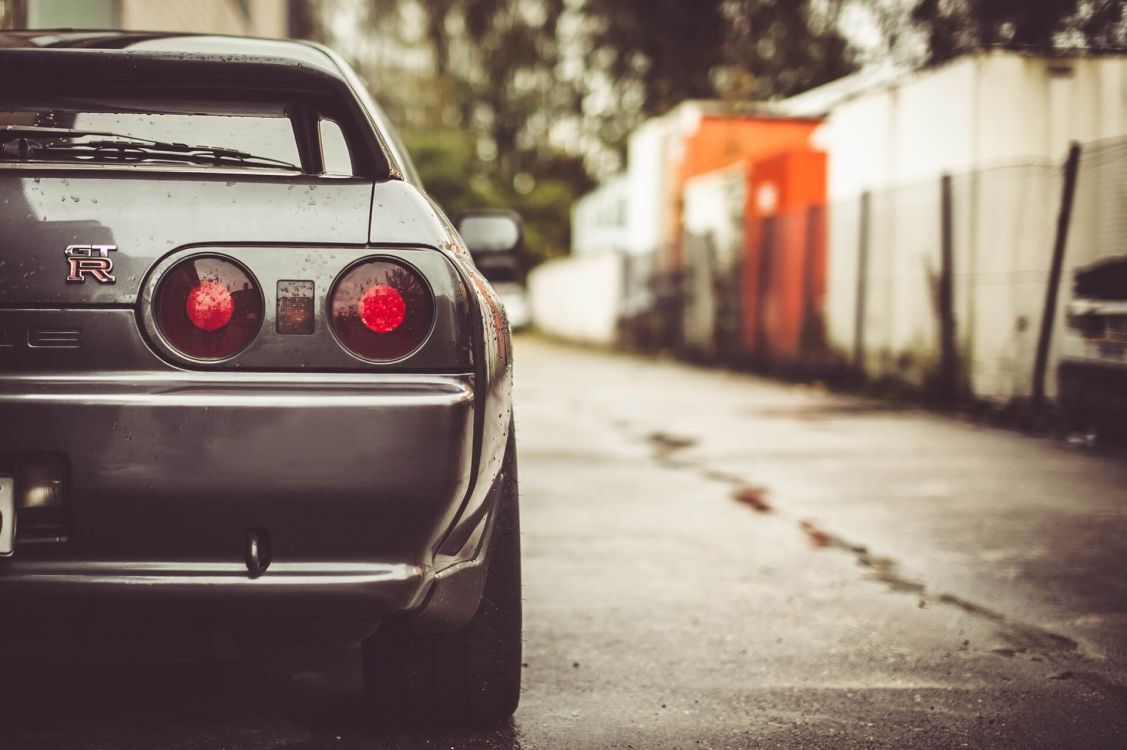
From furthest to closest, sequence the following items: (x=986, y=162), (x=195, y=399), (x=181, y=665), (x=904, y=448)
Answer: (x=986, y=162) → (x=904, y=448) → (x=181, y=665) → (x=195, y=399)

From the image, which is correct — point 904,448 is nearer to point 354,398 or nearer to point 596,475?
point 596,475

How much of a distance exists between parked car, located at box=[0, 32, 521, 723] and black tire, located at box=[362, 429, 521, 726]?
0.96 feet

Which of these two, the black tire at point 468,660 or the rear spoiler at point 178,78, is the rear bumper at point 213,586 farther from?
the rear spoiler at point 178,78

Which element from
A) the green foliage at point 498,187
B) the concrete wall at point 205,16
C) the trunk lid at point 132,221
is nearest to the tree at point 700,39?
the concrete wall at point 205,16

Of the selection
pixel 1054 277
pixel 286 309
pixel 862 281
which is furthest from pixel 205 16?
pixel 286 309

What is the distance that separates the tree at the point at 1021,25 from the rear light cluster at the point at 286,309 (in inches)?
297

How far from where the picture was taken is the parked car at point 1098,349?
8.49 m

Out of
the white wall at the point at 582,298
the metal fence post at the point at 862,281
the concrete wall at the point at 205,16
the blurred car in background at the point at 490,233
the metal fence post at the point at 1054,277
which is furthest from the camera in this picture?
the white wall at the point at 582,298

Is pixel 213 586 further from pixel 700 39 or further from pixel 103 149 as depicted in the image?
pixel 700 39

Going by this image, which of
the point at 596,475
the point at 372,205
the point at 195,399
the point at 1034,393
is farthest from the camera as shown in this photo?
the point at 1034,393

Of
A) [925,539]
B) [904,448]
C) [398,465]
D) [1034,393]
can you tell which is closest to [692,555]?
[925,539]

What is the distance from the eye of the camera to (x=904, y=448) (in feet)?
29.2

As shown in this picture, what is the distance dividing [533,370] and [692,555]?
46.8 feet

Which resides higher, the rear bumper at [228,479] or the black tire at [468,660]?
the rear bumper at [228,479]
